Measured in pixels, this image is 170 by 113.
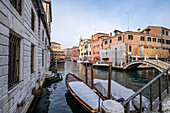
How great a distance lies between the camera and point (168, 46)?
3122 cm

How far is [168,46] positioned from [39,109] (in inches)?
1647

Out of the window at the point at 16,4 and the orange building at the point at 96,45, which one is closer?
the window at the point at 16,4

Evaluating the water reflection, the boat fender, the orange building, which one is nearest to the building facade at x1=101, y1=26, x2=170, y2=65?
the orange building

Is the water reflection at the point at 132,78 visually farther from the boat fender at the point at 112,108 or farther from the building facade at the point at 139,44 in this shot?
the boat fender at the point at 112,108

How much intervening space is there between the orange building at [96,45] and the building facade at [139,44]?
628cm

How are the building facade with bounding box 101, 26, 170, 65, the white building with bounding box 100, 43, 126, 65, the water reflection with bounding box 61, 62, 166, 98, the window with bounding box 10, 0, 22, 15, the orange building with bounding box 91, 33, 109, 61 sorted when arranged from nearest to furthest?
the window with bounding box 10, 0, 22, 15 < the water reflection with bounding box 61, 62, 166, 98 < the building facade with bounding box 101, 26, 170, 65 < the white building with bounding box 100, 43, 126, 65 < the orange building with bounding box 91, 33, 109, 61

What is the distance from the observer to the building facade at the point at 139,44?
25.5m

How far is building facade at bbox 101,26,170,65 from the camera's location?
2555cm

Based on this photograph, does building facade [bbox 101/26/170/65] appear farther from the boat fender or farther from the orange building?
the boat fender

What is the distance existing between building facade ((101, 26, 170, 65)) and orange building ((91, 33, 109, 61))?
6.28 metres

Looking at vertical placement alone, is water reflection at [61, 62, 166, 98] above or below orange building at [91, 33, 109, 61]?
below

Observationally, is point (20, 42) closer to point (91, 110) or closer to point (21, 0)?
point (21, 0)

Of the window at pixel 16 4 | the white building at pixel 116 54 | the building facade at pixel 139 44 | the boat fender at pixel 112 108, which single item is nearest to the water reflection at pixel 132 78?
the building facade at pixel 139 44

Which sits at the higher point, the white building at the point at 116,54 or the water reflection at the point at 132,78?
the white building at the point at 116,54
